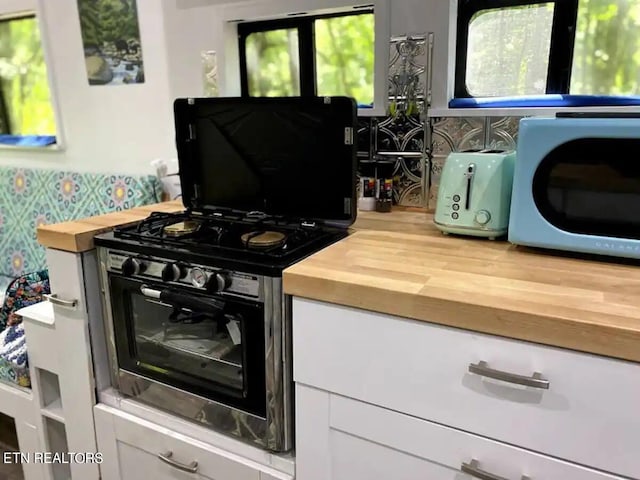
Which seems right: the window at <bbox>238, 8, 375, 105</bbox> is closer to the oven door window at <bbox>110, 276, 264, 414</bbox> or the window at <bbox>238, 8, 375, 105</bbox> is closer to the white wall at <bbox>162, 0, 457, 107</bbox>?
the white wall at <bbox>162, 0, 457, 107</bbox>

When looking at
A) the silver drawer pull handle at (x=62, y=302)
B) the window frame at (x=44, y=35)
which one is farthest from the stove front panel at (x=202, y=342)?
the window frame at (x=44, y=35)

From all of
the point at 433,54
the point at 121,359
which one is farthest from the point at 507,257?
the point at 121,359

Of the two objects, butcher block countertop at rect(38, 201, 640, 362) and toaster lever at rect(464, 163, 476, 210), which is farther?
toaster lever at rect(464, 163, 476, 210)

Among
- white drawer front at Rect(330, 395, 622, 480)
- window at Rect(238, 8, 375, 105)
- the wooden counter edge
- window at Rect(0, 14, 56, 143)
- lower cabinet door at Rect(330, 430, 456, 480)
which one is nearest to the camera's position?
the wooden counter edge

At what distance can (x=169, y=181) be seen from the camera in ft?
7.68

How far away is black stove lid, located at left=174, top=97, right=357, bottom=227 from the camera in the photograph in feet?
5.00

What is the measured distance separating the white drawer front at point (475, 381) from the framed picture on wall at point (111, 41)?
1.71 meters

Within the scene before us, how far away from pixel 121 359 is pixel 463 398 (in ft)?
3.51

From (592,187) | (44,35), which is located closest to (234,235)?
(592,187)

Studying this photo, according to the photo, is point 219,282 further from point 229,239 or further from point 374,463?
point 374,463

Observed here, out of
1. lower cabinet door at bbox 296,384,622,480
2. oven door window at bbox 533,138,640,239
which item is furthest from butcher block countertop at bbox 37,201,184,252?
oven door window at bbox 533,138,640,239

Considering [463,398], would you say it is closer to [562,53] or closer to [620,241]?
[620,241]

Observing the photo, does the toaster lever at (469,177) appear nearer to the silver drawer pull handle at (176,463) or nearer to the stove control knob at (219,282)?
the stove control knob at (219,282)

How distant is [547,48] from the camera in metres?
1.65
